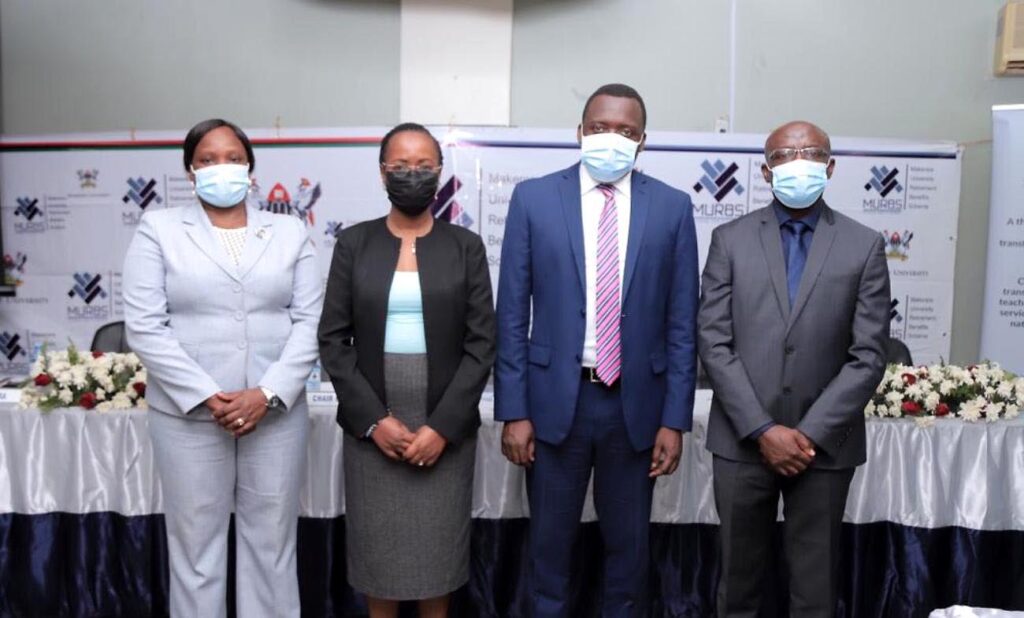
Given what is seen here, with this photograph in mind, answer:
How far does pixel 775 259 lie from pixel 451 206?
8.80 feet

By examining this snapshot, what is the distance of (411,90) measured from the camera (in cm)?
444

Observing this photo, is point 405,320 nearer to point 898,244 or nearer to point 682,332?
point 682,332

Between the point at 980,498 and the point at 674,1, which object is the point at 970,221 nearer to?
the point at 674,1

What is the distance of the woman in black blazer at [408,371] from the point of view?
1.97 meters

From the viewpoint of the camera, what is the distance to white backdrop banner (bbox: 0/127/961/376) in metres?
4.38

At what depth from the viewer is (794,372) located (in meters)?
1.94

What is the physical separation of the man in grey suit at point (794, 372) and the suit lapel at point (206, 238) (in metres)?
1.26

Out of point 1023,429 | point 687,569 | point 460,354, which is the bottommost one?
point 687,569

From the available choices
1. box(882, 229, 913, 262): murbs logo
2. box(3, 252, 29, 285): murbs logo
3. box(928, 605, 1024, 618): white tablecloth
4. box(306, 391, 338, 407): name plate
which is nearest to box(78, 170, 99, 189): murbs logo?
box(3, 252, 29, 285): murbs logo

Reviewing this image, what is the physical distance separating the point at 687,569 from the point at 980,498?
100cm

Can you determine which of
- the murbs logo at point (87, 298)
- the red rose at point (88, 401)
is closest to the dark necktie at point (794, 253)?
the red rose at point (88, 401)

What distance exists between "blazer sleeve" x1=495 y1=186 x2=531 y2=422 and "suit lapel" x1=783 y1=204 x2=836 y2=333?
679 mm

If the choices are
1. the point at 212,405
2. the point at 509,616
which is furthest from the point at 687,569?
the point at 212,405

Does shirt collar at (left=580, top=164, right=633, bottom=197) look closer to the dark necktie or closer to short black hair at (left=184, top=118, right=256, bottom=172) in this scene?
the dark necktie
